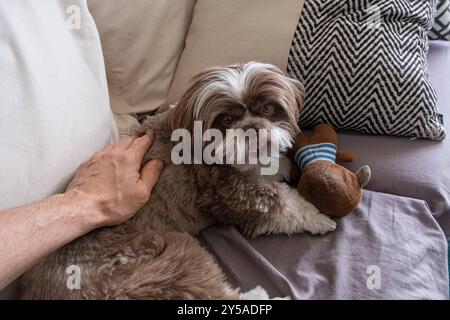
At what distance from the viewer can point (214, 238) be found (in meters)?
1.24

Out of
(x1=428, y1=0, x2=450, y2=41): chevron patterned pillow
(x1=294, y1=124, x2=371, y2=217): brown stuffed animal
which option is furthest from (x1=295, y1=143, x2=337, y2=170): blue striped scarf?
(x1=428, y1=0, x2=450, y2=41): chevron patterned pillow

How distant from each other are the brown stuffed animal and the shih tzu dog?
42 mm

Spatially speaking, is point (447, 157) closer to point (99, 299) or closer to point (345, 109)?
point (345, 109)

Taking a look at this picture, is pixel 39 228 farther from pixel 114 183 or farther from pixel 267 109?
pixel 267 109

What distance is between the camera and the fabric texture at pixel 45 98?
102 centimetres

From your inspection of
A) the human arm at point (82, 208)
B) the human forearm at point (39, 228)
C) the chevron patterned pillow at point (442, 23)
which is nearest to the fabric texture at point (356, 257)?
the human arm at point (82, 208)

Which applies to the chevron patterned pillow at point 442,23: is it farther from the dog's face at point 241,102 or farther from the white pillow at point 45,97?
the white pillow at point 45,97

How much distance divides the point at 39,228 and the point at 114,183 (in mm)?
255

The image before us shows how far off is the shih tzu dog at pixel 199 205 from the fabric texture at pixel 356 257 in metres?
0.05

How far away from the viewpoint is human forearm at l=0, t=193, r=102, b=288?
0.91 metres

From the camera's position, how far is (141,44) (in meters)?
1.62

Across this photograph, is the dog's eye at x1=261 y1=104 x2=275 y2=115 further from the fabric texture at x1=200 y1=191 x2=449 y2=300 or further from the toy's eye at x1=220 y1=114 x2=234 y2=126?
the fabric texture at x1=200 y1=191 x2=449 y2=300
